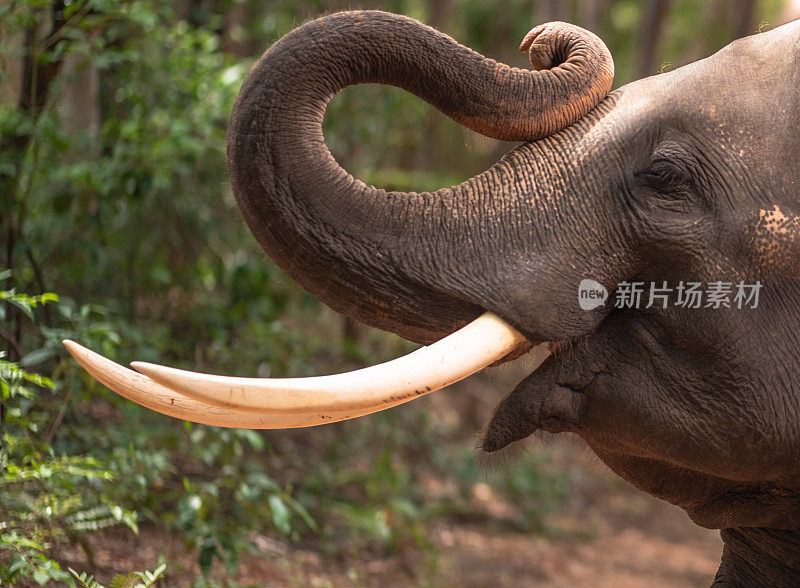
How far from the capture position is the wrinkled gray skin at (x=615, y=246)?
201cm

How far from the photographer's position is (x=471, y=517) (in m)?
5.66

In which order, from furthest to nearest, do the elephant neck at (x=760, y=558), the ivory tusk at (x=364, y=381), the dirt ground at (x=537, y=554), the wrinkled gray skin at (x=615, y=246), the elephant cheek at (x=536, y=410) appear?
the dirt ground at (x=537, y=554)
the elephant neck at (x=760, y=558)
the elephant cheek at (x=536, y=410)
the wrinkled gray skin at (x=615, y=246)
the ivory tusk at (x=364, y=381)

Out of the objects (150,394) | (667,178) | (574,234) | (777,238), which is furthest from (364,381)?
(777,238)

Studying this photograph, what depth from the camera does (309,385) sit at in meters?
1.76

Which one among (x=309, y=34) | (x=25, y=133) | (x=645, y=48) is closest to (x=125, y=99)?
(x=25, y=133)

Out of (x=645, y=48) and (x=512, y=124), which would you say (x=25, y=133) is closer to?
(x=512, y=124)

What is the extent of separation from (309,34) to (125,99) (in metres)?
2.66

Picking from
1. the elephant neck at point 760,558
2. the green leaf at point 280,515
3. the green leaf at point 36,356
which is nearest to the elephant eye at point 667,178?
the elephant neck at point 760,558

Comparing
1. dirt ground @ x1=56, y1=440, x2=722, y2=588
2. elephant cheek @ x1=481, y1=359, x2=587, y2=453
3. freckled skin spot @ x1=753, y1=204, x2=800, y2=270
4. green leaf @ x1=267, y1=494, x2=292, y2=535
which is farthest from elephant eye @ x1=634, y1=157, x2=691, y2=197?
green leaf @ x1=267, y1=494, x2=292, y2=535

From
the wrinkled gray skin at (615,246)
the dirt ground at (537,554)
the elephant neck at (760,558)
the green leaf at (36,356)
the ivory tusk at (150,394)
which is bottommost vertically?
the dirt ground at (537,554)

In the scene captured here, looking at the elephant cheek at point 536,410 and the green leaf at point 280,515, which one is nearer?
the elephant cheek at point 536,410

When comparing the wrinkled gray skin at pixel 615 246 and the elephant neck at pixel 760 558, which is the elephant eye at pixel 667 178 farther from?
the elephant neck at pixel 760 558

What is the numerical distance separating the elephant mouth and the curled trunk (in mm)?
119

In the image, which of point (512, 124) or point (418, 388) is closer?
point (418, 388)
